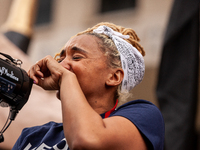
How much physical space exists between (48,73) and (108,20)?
5446 millimetres

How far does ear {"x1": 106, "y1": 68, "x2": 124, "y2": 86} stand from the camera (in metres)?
1.64

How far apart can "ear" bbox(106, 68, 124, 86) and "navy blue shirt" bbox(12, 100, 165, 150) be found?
194 mm

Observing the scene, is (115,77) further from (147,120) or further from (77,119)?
(77,119)

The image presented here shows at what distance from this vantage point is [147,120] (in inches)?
51.5

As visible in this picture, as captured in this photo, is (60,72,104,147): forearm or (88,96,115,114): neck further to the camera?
(88,96,115,114): neck

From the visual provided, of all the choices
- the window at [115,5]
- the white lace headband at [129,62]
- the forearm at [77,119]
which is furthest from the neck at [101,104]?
the window at [115,5]

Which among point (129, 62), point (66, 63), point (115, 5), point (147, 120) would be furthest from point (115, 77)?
point (115, 5)

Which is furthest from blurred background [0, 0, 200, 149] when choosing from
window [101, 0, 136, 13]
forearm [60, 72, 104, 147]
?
forearm [60, 72, 104, 147]

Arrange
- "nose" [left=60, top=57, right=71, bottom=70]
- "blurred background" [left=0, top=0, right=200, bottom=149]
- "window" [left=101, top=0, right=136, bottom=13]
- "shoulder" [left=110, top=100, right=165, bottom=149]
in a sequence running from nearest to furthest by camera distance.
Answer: "shoulder" [left=110, top=100, right=165, bottom=149]
"nose" [left=60, top=57, right=71, bottom=70]
"blurred background" [left=0, top=0, right=200, bottom=149]
"window" [left=101, top=0, right=136, bottom=13]

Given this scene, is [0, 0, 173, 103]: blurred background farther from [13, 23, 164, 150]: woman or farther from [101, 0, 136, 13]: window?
[13, 23, 164, 150]: woman

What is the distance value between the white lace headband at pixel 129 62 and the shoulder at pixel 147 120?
1.09 feet

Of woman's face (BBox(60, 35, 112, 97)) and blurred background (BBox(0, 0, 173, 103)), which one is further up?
woman's face (BBox(60, 35, 112, 97))

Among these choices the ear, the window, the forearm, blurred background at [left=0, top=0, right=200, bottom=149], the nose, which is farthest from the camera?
the window

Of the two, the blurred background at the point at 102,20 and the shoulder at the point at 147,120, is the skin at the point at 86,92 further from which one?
the blurred background at the point at 102,20
